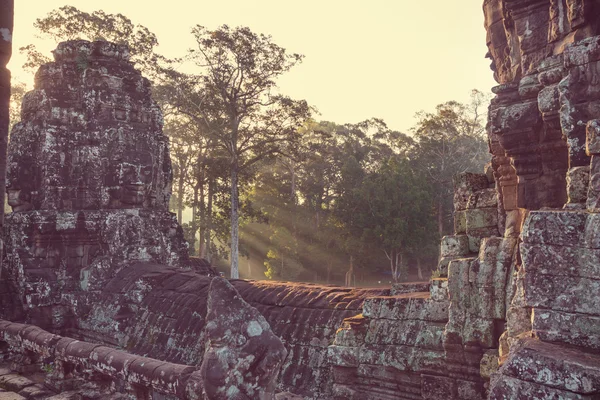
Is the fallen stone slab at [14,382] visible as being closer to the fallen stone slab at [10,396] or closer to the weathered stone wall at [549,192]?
the fallen stone slab at [10,396]

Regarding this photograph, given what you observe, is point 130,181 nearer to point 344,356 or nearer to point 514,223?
point 344,356

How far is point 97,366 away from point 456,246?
405 centimetres

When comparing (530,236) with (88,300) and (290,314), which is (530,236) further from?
(88,300)

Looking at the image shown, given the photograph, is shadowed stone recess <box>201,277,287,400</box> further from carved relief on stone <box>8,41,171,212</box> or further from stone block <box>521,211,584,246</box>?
carved relief on stone <box>8,41,171,212</box>

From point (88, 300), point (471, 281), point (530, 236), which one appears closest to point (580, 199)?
point (530, 236)

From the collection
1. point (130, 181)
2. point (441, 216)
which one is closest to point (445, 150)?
point (441, 216)

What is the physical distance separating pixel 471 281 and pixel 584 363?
1599mm

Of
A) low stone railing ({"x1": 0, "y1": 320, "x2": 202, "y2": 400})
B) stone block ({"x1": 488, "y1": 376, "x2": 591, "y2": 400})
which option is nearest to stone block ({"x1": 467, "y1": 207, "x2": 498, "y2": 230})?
stone block ({"x1": 488, "y1": 376, "x2": 591, "y2": 400})

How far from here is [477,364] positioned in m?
3.99

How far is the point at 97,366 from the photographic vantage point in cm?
586

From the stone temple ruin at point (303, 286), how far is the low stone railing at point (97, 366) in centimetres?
3

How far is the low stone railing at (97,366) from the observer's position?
470cm

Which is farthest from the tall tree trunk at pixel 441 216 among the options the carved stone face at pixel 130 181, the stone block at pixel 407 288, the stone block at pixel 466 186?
the stone block at pixel 466 186

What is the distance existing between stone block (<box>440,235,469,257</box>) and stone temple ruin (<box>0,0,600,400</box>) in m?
0.01
